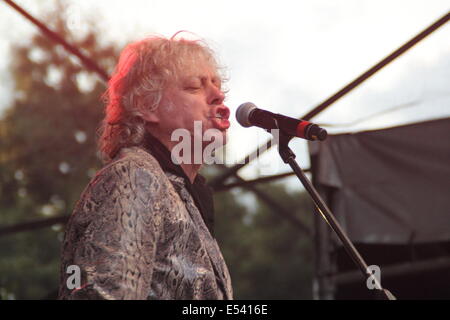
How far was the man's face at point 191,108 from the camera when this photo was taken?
2.40 meters

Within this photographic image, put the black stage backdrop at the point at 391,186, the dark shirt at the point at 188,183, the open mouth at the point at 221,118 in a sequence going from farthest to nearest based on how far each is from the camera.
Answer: the black stage backdrop at the point at 391,186 → the open mouth at the point at 221,118 → the dark shirt at the point at 188,183

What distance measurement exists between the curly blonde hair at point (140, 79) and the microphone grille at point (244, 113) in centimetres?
28

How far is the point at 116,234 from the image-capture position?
1802mm

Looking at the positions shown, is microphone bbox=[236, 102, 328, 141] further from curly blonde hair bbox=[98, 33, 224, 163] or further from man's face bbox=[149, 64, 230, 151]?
curly blonde hair bbox=[98, 33, 224, 163]

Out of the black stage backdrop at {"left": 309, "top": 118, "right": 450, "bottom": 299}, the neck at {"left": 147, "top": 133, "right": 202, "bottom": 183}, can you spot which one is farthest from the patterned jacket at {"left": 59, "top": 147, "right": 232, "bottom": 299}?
the black stage backdrop at {"left": 309, "top": 118, "right": 450, "bottom": 299}

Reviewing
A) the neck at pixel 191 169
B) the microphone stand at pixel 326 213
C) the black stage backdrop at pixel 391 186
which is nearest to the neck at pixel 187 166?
the neck at pixel 191 169

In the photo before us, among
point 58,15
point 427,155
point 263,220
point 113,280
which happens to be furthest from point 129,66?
point 263,220

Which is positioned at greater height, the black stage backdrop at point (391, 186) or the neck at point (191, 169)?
the black stage backdrop at point (391, 186)

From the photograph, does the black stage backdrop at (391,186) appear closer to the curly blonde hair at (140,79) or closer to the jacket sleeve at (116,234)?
the curly blonde hair at (140,79)

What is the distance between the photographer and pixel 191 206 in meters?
2.20

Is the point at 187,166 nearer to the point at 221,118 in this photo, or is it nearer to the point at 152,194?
the point at 221,118

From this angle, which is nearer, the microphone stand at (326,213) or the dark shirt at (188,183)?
the microphone stand at (326,213)

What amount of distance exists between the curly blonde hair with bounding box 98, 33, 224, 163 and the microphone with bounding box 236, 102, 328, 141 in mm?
313

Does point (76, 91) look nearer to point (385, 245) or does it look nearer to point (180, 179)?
point (385, 245)
